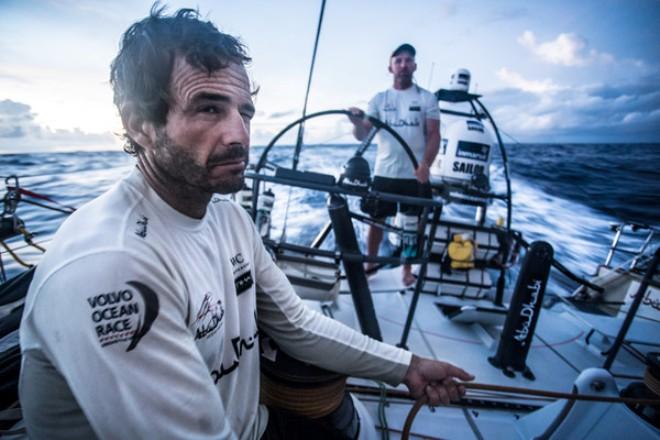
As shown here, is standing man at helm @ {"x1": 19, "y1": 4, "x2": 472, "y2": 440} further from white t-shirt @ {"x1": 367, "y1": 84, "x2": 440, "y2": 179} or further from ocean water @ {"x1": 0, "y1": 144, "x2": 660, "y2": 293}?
white t-shirt @ {"x1": 367, "y1": 84, "x2": 440, "y2": 179}

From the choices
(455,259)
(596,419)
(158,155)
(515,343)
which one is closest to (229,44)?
(158,155)

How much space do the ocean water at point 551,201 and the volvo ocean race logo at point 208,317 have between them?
199 centimetres

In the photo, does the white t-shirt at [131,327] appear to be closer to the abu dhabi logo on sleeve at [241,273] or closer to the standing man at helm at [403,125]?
the abu dhabi logo on sleeve at [241,273]

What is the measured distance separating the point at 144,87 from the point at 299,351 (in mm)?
1026

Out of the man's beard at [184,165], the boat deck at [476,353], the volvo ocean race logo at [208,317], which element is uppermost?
the man's beard at [184,165]

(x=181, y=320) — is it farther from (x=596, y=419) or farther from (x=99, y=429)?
(x=596, y=419)

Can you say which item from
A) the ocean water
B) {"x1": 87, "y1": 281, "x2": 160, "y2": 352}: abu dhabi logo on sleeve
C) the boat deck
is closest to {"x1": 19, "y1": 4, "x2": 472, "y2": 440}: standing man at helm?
{"x1": 87, "y1": 281, "x2": 160, "y2": 352}: abu dhabi logo on sleeve

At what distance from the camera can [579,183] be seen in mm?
6156

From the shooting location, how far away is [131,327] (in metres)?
0.57

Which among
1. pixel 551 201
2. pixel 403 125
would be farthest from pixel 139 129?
pixel 551 201

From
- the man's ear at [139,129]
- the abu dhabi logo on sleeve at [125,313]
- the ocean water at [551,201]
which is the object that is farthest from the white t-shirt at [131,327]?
the ocean water at [551,201]

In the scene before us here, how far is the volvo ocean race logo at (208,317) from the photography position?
0.75m

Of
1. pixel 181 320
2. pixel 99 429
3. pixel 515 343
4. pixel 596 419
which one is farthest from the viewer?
pixel 515 343

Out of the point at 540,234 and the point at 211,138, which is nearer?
the point at 211,138
